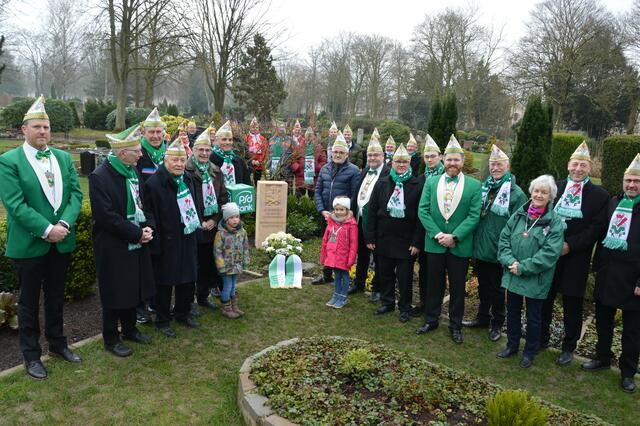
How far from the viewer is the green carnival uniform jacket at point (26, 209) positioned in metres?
3.76

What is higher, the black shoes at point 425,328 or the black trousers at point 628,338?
the black trousers at point 628,338

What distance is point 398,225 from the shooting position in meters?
5.57

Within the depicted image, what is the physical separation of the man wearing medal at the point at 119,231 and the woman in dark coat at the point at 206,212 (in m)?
0.87

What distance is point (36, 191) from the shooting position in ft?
12.7

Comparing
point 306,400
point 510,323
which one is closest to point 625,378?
point 510,323

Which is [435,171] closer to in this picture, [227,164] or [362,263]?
[362,263]

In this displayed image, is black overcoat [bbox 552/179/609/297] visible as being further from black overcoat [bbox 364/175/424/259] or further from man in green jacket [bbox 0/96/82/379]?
man in green jacket [bbox 0/96/82/379]

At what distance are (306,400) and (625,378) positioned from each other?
300 cm

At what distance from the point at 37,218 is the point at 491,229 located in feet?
13.8

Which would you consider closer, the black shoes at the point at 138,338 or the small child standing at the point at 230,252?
the black shoes at the point at 138,338

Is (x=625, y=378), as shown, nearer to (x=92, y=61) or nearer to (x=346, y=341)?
(x=346, y=341)

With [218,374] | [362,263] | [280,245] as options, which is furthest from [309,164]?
[218,374]

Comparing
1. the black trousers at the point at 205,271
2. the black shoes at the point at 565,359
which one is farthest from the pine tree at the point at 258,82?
the black shoes at the point at 565,359

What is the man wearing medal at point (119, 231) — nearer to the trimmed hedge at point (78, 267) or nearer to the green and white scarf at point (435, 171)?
the trimmed hedge at point (78, 267)
